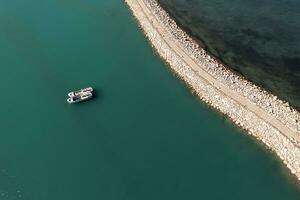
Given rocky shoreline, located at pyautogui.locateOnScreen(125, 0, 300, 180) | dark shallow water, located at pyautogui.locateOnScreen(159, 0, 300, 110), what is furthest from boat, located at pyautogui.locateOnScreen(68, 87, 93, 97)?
dark shallow water, located at pyautogui.locateOnScreen(159, 0, 300, 110)

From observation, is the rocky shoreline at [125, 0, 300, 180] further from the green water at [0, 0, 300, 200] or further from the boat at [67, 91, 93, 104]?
the boat at [67, 91, 93, 104]

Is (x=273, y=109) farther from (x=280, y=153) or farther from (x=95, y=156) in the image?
(x=95, y=156)

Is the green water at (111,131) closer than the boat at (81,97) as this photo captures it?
Yes

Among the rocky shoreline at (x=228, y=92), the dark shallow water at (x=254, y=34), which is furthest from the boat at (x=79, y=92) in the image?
the dark shallow water at (x=254, y=34)

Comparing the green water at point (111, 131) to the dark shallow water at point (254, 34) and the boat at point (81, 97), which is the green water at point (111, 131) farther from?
the dark shallow water at point (254, 34)

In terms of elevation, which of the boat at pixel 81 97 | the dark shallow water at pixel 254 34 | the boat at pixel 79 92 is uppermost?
the boat at pixel 79 92

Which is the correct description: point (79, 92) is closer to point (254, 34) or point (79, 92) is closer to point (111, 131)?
point (111, 131)

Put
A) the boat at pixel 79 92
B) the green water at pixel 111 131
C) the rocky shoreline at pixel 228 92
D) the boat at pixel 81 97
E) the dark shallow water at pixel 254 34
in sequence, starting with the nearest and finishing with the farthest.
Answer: the green water at pixel 111 131, the rocky shoreline at pixel 228 92, the boat at pixel 81 97, the boat at pixel 79 92, the dark shallow water at pixel 254 34
